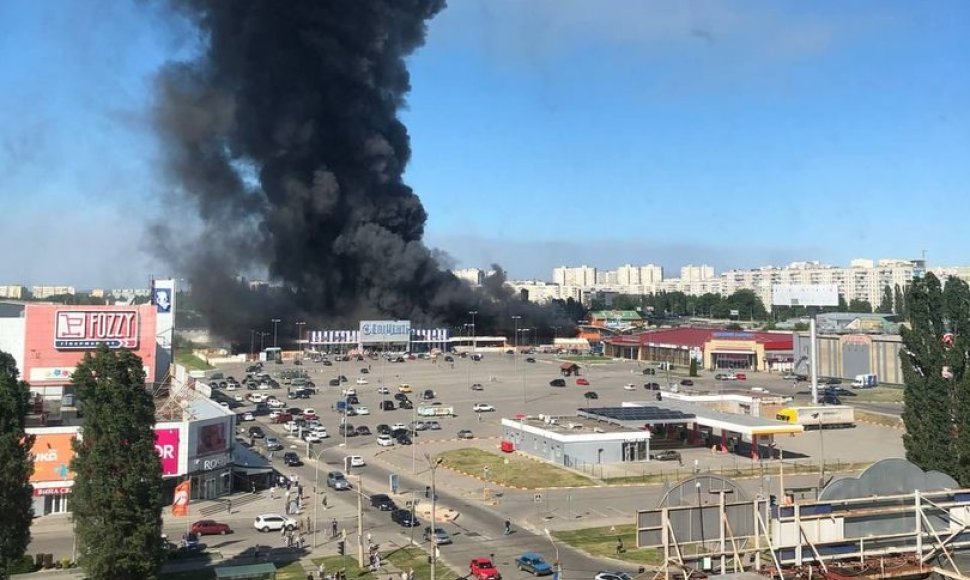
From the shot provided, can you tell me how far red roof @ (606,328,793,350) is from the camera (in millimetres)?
105438

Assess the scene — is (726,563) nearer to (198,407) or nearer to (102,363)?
(102,363)

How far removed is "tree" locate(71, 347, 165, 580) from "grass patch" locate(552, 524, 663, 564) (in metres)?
14.9

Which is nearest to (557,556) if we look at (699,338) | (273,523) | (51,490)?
(273,523)

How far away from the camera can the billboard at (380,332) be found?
121 metres

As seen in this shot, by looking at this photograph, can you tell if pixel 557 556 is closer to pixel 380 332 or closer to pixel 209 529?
pixel 209 529

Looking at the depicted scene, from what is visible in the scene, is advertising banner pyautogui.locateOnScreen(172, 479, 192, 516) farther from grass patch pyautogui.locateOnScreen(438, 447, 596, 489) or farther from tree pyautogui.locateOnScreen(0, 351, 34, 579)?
grass patch pyautogui.locateOnScreen(438, 447, 596, 489)

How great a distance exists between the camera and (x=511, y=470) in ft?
148

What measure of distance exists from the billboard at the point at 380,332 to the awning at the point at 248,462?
68.8 meters

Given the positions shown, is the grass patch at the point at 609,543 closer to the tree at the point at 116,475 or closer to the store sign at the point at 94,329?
the tree at the point at 116,475

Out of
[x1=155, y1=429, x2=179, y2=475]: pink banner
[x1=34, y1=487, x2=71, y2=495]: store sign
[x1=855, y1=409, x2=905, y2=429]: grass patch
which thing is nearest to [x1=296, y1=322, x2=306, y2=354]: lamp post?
[x1=855, y1=409, x2=905, y2=429]: grass patch

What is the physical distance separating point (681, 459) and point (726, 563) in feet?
120

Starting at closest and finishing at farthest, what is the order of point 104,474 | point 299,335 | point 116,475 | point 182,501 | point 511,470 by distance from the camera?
1. point 104,474
2. point 116,475
3. point 182,501
4. point 511,470
5. point 299,335

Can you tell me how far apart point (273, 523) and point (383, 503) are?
17.4 feet

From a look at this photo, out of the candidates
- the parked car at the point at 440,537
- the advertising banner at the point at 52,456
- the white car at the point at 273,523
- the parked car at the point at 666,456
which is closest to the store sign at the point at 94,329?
the advertising banner at the point at 52,456
